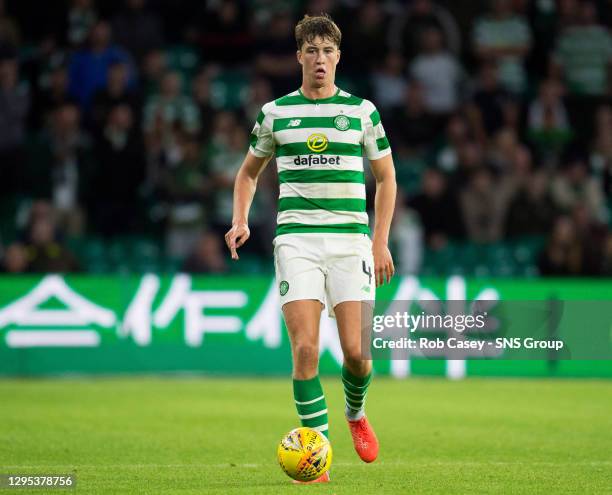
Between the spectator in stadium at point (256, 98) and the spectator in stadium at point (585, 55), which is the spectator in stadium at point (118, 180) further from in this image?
the spectator in stadium at point (585, 55)

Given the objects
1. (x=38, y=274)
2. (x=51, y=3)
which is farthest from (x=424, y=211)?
(x=51, y=3)

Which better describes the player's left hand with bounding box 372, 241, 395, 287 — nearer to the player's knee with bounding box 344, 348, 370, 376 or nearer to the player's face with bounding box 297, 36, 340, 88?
the player's knee with bounding box 344, 348, 370, 376

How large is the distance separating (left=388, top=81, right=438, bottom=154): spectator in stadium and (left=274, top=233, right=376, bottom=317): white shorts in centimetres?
1094

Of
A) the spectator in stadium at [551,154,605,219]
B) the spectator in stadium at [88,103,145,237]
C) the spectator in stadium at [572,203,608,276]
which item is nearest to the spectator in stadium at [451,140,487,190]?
the spectator in stadium at [551,154,605,219]

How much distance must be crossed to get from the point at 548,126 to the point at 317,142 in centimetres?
1162

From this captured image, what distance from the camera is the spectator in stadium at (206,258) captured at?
52.5 feet

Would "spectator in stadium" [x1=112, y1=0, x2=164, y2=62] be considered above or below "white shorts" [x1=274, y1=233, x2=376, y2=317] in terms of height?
above

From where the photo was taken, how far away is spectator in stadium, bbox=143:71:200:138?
57.2 feet

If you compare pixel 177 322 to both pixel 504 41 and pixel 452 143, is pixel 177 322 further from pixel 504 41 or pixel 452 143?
pixel 504 41

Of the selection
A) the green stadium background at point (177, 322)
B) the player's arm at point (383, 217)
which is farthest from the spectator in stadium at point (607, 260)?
the player's arm at point (383, 217)

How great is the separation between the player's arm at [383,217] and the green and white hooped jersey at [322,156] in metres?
0.08

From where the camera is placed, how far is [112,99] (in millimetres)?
17406

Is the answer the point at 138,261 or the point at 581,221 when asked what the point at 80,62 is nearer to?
the point at 138,261

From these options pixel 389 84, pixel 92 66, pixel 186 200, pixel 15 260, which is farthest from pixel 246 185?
pixel 389 84
